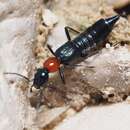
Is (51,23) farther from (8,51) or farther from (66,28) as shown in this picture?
(8,51)

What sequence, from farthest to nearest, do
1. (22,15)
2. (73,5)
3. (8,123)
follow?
(73,5) < (22,15) < (8,123)

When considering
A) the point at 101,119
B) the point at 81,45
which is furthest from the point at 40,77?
the point at 101,119

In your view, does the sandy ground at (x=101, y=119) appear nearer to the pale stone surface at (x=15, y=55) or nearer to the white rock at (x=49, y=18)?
the pale stone surface at (x=15, y=55)

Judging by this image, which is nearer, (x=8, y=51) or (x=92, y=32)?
(x=8, y=51)

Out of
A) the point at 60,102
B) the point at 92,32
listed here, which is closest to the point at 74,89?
the point at 60,102

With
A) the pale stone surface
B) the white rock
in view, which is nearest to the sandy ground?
the pale stone surface

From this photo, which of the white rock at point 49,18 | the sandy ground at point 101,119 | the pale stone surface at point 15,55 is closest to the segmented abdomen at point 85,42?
the white rock at point 49,18

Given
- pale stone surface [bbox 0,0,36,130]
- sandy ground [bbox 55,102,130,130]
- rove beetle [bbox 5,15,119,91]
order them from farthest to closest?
rove beetle [bbox 5,15,119,91] < sandy ground [bbox 55,102,130,130] < pale stone surface [bbox 0,0,36,130]

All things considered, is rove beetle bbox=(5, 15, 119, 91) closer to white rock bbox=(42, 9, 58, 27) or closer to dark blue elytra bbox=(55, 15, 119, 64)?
dark blue elytra bbox=(55, 15, 119, 64)
